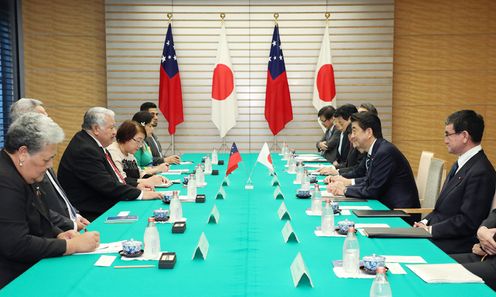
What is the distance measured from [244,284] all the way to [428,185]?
11.1 ft

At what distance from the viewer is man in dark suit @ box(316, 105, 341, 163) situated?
7.39m

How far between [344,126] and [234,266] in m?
4.79

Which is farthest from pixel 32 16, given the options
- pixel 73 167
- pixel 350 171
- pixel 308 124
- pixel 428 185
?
pixel 428 185

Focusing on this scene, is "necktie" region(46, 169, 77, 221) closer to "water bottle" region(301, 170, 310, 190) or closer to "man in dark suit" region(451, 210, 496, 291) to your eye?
"water bottle" region(301, 170, 310, 190)

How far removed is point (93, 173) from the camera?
13.3 feet

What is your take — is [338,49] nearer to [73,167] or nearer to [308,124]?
[308,124]

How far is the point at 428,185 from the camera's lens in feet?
16.3

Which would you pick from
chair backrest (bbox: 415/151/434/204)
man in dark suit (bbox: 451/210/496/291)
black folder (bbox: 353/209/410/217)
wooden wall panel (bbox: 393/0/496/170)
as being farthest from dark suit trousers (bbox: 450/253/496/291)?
wooden wall panel (bbox: 393/0/496/170)

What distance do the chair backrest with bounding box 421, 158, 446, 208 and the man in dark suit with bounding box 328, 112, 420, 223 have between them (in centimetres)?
59

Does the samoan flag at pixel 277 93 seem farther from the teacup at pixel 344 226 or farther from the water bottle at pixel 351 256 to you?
the water bottle at pixel 351 256

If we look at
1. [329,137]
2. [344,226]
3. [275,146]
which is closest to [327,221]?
[344,226]

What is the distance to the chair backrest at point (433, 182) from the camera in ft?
15.7

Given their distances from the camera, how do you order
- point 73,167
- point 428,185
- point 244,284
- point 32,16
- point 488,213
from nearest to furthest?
point 244,284
point 488,213
point 73,167
point 428,185
point 32,16

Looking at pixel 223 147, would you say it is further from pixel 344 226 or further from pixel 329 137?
pixel 344 226
